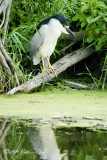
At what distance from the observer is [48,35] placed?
626cm

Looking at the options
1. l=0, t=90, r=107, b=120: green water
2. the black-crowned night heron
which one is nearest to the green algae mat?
l=0, t=90, r=107, b=120: green water

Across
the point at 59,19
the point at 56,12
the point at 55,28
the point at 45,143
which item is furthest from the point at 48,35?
the point at 45,143

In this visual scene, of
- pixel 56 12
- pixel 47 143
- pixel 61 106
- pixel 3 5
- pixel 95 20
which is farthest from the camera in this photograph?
pixel 56 12

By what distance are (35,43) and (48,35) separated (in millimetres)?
237

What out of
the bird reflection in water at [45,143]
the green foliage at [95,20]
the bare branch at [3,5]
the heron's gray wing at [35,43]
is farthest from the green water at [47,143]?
the heron's gray wing at [35,43]

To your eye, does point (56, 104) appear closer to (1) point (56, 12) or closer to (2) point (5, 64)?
(2) point (5, 64)

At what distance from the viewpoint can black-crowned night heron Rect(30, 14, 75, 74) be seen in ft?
20.2

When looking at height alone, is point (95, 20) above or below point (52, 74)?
above

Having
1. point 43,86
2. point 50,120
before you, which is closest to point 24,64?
point 43,86

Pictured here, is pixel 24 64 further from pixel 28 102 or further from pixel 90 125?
pixel 90 125

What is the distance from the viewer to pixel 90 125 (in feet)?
12.7

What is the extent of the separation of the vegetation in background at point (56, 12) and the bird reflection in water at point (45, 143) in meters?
2.05

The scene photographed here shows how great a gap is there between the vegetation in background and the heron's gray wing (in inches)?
4.9

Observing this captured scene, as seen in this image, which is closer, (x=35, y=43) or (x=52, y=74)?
(x=52, y=74)
